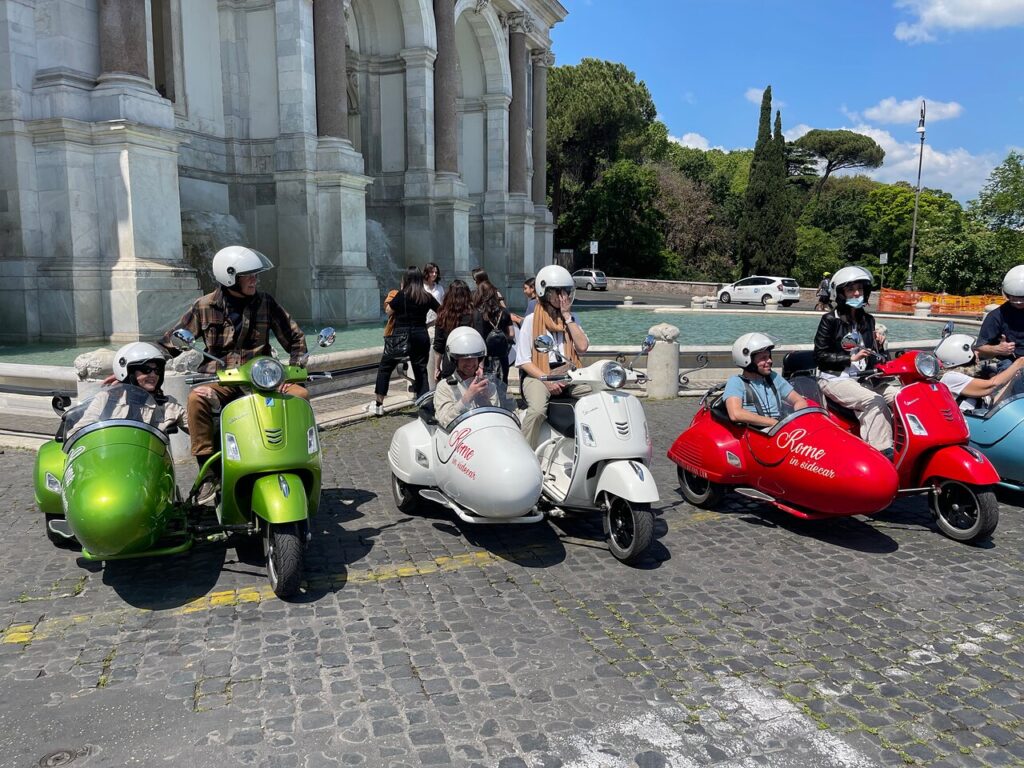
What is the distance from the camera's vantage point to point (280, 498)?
3.93 meters

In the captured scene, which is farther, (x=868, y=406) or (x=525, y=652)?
(x=868, y=406)

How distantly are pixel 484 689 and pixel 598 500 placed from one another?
5.78ft

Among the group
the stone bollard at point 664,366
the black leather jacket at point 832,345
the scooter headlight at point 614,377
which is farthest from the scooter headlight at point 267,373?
the stone bollard at point 664,366

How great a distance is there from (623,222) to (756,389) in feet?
148

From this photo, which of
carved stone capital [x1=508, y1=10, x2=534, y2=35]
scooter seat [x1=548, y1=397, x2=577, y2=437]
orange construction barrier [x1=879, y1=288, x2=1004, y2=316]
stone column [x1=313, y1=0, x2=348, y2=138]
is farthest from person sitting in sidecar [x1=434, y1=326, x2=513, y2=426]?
orange construction barrier [x1=879, y1=288, x2=1004, y2=316]

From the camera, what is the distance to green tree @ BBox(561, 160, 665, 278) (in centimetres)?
4731

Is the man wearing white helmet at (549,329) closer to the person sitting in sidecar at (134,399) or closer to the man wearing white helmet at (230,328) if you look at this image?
the man wearing white helmet at (230,328)

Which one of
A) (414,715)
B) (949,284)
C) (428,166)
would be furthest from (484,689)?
(949,284)

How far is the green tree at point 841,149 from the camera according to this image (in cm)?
7400

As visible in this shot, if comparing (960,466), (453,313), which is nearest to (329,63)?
(453,313)

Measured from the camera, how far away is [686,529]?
5199 mm

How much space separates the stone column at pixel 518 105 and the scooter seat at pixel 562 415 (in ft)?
80.5

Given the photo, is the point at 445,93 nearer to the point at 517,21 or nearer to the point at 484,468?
the point at 517,21

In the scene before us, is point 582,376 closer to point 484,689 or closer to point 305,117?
point 484,689
